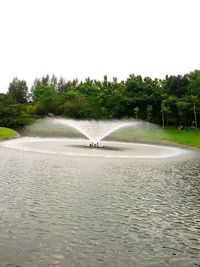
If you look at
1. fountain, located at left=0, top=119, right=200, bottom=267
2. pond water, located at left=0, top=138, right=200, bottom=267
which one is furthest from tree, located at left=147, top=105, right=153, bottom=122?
pond water, located at left=0, top=138, right=200, bottom=267

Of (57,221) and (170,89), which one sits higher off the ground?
(170,89)

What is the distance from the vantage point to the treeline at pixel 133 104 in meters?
99.8

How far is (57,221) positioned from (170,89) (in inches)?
3995

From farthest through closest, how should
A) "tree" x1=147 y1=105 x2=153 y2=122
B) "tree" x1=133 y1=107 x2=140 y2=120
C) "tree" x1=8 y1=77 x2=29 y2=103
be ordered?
1. "tree" x1=8 y1=77 x2=29 y2=103
2. "tree" x1=133 y1=107 x2=140 y2=120
3. "tree" x1=147 y1=105 x2=153 y2=122

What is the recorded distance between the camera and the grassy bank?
72575 mm

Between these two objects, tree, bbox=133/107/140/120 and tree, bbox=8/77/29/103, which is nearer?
tree, bbox=133/107/140/120

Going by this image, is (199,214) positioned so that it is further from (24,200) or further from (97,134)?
(97,134)

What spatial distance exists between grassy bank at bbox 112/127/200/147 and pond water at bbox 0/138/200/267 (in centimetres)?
4071

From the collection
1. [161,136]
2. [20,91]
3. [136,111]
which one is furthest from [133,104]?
[20,91]

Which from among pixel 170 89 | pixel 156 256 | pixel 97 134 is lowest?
pixel 156 256

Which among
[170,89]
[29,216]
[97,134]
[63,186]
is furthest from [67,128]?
[29,216]

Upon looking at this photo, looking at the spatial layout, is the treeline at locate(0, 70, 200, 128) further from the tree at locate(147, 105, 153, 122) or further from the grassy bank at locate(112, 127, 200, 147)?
the grassy bank at locate(112, 127, 200, 147)

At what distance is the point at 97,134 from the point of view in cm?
6581

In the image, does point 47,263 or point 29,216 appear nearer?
point 47,263
